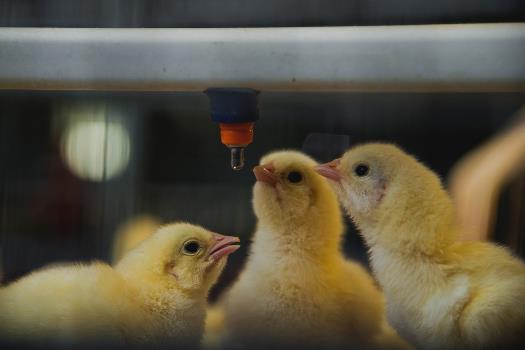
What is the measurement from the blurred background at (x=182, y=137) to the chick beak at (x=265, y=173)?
0.02 m

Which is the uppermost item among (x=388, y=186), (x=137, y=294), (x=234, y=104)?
(x=234, y=104)

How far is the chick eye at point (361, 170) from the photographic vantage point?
1190 mm

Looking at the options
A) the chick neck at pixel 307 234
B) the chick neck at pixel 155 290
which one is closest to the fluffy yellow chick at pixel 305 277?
the chick neck at pixel 307 234

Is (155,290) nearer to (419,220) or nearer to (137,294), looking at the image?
(137,294)

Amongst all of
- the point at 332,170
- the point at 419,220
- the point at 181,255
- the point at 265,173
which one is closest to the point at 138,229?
the point at 181,255

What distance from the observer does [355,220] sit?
47.7 inches

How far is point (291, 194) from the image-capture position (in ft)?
4.04

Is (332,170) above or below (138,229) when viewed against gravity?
above

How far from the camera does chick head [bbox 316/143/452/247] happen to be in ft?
3.85

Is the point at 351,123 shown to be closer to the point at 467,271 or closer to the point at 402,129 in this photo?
the point at 402,129

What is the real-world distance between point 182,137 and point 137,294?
0.97 ft

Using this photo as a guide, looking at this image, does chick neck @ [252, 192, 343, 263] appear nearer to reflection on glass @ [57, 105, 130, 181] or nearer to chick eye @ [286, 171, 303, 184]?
chick eye @ [286, 171, 303, 184]

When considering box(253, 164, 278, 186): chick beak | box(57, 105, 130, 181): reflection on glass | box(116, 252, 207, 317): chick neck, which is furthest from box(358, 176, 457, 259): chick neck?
box(57, 105, 130, 181): reflection on glass

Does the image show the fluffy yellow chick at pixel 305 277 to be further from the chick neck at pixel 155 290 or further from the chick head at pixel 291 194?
the chick neck at pixel 155 290
